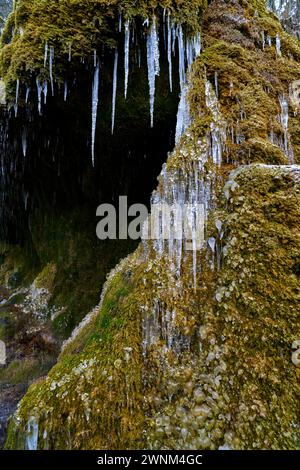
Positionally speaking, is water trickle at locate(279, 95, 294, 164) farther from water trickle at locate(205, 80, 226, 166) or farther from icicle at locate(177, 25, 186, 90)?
icicle at locate(177, 25, 186, 90)

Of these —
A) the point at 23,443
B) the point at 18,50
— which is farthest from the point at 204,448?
the point at 18,50

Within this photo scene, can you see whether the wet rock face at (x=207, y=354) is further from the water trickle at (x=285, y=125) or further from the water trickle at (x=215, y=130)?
the water trickle at (x=285, y=125)

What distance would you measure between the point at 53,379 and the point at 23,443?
0.62 meters

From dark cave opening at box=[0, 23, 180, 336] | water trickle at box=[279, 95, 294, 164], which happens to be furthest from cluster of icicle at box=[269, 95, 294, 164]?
dark cave opening at box=[0, 23, 180, 336]

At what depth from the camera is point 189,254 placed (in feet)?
12.1

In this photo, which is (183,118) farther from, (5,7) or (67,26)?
(5,7)

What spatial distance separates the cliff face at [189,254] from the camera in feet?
9.38

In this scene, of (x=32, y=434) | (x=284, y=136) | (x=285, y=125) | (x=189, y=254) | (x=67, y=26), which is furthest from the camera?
(x=285, y=125)

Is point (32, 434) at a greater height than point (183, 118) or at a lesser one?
lesser

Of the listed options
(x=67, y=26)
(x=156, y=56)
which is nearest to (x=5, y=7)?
(x=67, y=26)

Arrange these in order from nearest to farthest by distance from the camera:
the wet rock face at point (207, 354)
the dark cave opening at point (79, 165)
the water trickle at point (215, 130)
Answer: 1. the wet rock face at point (207, 354)
2. the water trickle at point (215, 130)
3. the dark cave opening at point (79, 165)

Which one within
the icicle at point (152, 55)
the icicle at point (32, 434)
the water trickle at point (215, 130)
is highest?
the icicle at point (152, 55)

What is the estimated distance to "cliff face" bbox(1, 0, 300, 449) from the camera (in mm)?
2859

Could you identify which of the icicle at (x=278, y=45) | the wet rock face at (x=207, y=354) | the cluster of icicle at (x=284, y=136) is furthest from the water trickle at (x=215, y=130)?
the icicle at (x=278, y=45)
